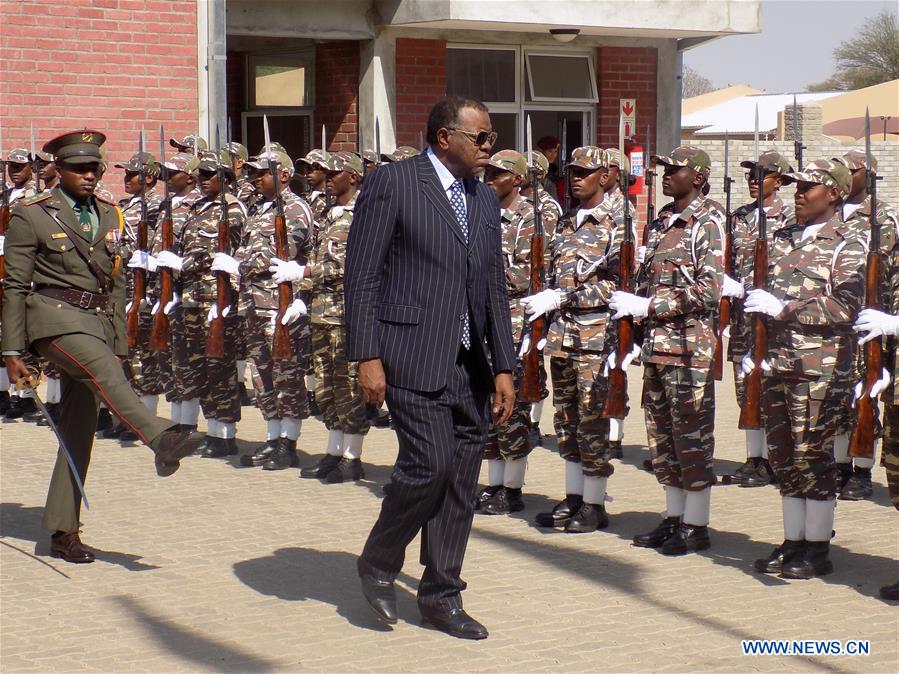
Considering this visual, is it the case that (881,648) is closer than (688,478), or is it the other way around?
(881,648)

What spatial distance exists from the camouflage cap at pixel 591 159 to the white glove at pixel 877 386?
6.63ft

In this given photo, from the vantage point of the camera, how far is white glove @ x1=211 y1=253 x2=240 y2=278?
31.6ft

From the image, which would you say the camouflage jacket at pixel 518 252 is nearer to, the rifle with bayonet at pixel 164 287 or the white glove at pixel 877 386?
the white glove at pixel 877 386

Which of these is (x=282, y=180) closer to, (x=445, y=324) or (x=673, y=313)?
(x=673, y=313)

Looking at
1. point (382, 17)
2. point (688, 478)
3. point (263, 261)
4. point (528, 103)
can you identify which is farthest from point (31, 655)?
point (528, 103)

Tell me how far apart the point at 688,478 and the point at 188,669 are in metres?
2.99

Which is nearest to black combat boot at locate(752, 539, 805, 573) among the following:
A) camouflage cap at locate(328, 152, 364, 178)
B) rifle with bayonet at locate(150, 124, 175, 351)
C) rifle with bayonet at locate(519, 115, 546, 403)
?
rifle with bayonet at locate(519, 115, 546, 403)

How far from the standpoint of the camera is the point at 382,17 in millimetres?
16016

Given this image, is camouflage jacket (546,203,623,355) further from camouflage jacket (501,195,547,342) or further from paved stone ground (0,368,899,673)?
paved stone ground (0,368,899,673)

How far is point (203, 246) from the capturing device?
10.1 m

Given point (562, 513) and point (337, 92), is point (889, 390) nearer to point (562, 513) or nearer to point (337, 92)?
point (562, 513)

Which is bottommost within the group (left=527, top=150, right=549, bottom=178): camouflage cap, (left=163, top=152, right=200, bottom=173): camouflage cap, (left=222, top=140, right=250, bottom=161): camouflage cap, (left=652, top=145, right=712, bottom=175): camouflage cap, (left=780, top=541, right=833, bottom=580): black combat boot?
(left=780, top=541, right=833, bottom=580): black combat boot

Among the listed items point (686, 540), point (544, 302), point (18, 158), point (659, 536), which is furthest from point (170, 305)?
point (686, 540)

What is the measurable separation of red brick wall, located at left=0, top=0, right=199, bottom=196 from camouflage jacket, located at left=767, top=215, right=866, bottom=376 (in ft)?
30.5
